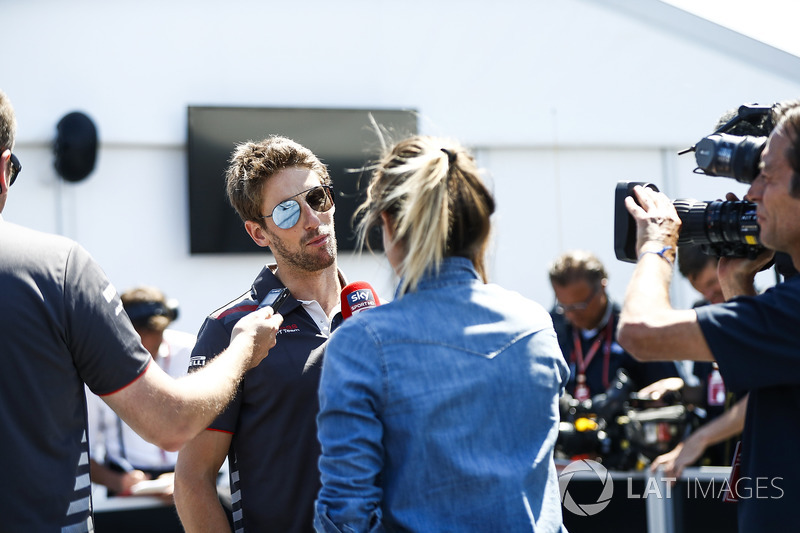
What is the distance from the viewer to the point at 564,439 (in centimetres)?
397

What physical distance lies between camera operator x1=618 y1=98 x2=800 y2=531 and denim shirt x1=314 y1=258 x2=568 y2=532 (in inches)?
15.3

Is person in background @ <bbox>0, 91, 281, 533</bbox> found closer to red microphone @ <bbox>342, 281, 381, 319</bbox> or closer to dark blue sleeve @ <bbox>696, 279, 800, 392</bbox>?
red microphone @ <bbox>342, 281, 381, 319</bbox>

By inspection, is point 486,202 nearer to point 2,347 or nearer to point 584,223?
point 2,347

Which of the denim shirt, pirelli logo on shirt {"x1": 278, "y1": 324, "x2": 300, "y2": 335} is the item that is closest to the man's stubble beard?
pirelli logo on shirt {"x1": 278, "y1": 324, "x2": 300, "y2": 335}

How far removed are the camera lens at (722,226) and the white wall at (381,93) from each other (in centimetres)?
402

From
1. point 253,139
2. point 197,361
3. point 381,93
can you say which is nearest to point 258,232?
point 197,361

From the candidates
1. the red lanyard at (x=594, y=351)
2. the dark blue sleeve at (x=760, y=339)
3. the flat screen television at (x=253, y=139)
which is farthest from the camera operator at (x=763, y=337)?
the flat screen television at (x=253, y=139)

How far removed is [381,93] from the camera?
22.3ft

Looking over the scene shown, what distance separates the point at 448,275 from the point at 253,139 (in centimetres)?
491

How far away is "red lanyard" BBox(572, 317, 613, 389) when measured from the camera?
4.37 meters

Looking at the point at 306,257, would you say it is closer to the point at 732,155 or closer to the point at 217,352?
the point at 217,352

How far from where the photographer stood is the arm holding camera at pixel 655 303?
186 centimetres

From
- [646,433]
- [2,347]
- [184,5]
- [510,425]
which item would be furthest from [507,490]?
[184,5]

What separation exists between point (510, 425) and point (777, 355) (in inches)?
25.1
